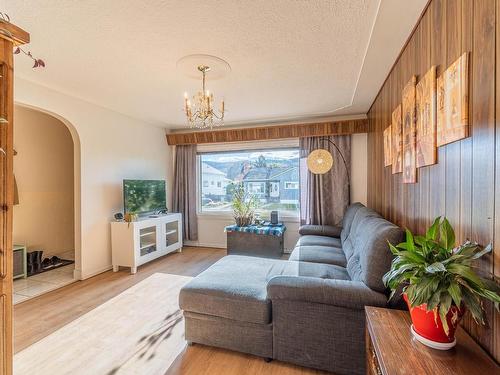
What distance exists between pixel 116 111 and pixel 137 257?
230 cm

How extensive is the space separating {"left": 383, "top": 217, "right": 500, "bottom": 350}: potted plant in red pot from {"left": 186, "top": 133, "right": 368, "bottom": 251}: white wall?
10.4 ft

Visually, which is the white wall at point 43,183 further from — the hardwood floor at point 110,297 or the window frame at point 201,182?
the window frame at point 201,182

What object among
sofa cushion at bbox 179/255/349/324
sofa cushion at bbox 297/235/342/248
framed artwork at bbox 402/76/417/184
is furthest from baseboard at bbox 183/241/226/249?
framed artwork at bbox 402/76/417/184

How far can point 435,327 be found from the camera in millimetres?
969

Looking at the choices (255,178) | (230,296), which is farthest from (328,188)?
(230,296)

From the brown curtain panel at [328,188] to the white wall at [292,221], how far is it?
124 millimetres

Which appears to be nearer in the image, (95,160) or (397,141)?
(397,141)

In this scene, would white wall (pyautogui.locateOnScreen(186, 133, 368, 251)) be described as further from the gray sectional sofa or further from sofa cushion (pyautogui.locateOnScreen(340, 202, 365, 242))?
the gray sectional sofa

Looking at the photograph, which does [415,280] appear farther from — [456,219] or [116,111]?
[116,111]

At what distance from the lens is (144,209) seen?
4.02 metres

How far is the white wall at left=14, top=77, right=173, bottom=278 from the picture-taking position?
3018 mm

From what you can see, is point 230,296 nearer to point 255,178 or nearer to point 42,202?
point 255,178

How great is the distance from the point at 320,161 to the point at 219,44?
2.69m

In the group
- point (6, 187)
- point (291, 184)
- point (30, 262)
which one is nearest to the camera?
point (6, 187)
